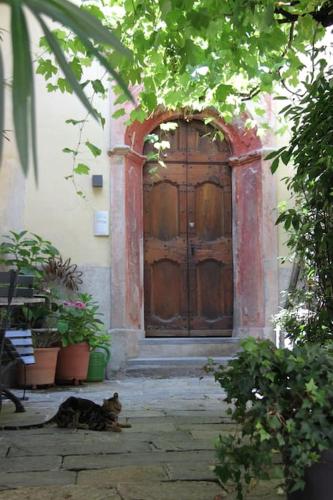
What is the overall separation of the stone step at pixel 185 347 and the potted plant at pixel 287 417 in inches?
190

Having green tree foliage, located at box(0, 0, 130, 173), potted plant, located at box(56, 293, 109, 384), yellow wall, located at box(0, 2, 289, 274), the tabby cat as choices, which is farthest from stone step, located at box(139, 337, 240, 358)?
green tree foliage, located at box(0, 0, 130, 173)

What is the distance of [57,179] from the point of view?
21.1ft

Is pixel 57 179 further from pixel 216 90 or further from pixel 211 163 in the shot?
pixel 216 90

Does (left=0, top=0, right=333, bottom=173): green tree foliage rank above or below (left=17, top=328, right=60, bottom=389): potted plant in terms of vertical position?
above

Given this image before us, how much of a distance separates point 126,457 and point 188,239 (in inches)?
174

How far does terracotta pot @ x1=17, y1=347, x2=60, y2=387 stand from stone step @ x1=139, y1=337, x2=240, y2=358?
51.7 inches

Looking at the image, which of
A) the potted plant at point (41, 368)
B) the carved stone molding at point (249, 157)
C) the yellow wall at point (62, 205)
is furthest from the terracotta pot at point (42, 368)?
the carved stone molding at point (249, 157)

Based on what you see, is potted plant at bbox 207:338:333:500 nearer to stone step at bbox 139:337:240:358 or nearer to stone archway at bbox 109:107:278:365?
stone archway at bbox 109:107:278:365

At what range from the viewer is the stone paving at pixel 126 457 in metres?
2.31

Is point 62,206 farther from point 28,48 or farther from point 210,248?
point 28,48

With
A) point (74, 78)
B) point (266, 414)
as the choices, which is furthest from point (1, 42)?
point (266, 414)

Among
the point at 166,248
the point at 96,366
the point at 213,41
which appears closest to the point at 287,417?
the point at 213,41

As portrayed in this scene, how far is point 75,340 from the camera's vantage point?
18.8ft

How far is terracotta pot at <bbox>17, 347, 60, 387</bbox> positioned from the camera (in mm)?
5496
